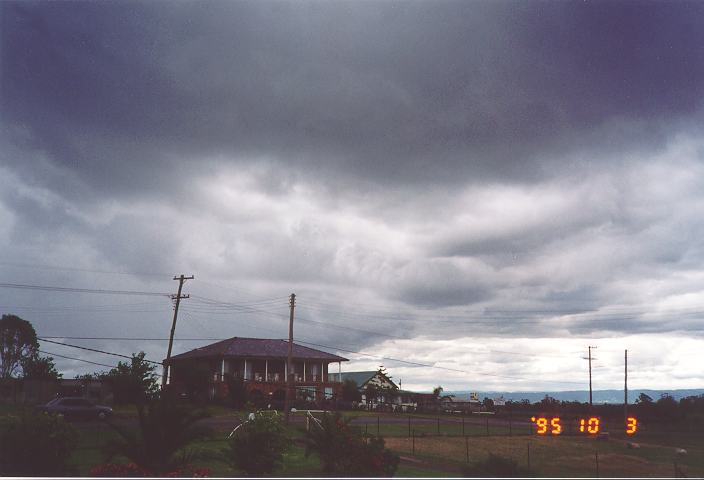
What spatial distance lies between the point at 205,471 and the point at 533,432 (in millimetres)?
52821

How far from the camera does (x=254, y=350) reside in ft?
277

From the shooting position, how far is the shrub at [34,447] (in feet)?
65.8

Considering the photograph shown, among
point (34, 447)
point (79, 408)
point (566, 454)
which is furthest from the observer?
point (79, 408)

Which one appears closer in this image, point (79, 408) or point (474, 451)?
point (474, 451)

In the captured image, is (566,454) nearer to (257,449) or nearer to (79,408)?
(257,449)

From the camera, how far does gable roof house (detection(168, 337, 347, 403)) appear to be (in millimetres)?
79938

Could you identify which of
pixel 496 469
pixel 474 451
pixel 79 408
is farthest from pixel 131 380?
pixel 496 469

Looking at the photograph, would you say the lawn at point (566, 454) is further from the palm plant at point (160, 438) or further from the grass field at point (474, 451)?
the palm plant at point (160, 438)

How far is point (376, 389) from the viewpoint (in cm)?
10456

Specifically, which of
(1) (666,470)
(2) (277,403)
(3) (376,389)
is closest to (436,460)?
(1) (666,470)

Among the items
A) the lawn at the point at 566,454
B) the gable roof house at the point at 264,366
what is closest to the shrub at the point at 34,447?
the lawn at the point at 566,454

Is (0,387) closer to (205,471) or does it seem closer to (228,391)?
(228,391)

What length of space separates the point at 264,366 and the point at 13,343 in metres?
38.3

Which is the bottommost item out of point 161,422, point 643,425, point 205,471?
point 643,425
